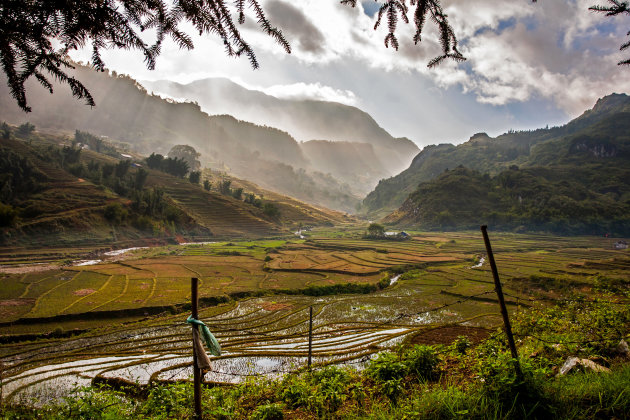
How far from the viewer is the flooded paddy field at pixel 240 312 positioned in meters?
14.7

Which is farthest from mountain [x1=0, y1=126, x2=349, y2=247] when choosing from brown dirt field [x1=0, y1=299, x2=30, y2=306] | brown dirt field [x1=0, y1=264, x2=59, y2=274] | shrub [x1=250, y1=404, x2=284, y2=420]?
shrub [x1=250, y1=404, x2=284, y2=420]

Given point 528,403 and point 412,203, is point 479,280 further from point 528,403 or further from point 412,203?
point 412,203

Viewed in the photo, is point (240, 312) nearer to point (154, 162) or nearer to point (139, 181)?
point (139, 181)

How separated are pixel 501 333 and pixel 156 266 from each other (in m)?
41.7

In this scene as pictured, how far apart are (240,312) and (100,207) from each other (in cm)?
5381

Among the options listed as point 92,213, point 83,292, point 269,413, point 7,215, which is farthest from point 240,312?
point 92,213

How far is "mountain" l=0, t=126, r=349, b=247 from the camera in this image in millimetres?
51094

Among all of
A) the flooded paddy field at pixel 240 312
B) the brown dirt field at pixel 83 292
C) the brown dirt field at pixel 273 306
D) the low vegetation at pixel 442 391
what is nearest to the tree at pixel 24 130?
the flooded paddy field at pixel 240 312

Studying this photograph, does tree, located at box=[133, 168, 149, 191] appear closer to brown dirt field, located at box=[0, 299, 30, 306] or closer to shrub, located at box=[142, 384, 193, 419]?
brown dirt field, located at box=[0, 299, 30, 306]

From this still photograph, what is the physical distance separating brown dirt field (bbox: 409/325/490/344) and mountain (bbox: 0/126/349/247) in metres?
60.9

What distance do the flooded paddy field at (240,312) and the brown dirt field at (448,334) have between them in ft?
0.41

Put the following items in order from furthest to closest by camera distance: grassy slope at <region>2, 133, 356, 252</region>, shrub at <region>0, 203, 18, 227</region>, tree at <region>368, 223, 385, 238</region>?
tree at <region>368, 223, 385, 238</region>
grassy slope at <region>2, 133, 356, 252</region>
shrub at <region>0, 203, 18, 227</region>

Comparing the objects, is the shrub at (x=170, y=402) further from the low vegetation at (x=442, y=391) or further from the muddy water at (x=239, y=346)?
the muddy water at (x=239, y=346)

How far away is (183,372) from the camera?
14.0 m
